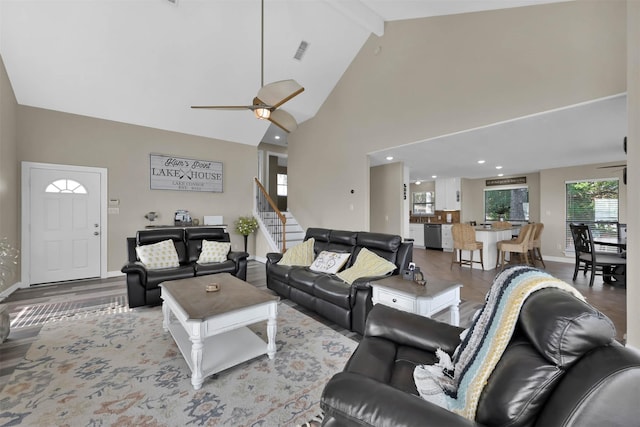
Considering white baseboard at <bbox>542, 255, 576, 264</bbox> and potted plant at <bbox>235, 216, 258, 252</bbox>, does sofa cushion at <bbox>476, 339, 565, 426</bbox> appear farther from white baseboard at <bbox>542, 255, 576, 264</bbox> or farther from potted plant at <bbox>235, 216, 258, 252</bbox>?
white baseboard at <bbox>542, 255, 576, 264</bbox>

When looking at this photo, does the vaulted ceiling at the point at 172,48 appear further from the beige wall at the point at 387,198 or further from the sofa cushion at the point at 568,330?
the sofa cushion at the point at 568,330

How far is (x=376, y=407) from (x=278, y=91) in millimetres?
3029

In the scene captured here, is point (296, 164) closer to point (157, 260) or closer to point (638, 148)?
point (157, 260)

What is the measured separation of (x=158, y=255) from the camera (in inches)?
155

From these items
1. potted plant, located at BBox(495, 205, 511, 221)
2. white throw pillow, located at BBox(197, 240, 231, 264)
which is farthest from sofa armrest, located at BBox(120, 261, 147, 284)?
potted plant, located at BBox(495, 205, 511, 221)

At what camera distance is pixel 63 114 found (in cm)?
491

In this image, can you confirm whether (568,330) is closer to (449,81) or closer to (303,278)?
(303,278)

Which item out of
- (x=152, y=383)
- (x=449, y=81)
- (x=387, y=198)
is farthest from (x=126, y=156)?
(x=449, y=81)

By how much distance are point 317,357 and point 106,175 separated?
5407 millimetres

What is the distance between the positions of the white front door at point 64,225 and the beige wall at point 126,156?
0.23 meters

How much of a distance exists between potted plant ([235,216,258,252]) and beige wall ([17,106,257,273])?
19 cm

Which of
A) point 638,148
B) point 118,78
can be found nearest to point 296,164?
point 118,78

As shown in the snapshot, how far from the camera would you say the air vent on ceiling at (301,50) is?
206 inches

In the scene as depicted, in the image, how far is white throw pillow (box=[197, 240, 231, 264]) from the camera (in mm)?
4328
